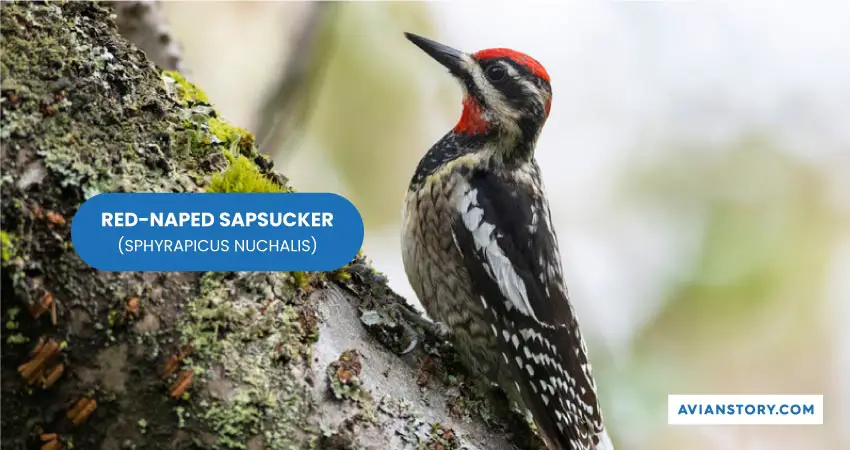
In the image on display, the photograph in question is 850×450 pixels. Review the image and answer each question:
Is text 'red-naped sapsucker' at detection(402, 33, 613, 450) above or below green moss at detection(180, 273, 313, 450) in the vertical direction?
above

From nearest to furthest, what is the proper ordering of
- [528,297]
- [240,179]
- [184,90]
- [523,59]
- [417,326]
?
[240,179]
[184,90]
[417,326]
[528,297]
[523,59]

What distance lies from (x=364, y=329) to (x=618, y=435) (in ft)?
6.22

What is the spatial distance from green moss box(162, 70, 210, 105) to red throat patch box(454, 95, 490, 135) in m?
1.04

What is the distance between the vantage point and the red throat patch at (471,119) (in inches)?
103

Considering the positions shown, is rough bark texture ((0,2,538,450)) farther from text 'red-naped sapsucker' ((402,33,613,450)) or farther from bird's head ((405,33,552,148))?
bird's head ((405,33,552,148))

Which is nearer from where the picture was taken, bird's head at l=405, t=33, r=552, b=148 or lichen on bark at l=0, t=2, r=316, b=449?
lichen on bark at l=0, t=2, r=316, b=449

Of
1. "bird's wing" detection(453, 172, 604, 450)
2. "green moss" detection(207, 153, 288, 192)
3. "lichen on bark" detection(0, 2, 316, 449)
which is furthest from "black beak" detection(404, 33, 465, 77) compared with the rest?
"lichen on bark" detection(0, 2, 316, 449)

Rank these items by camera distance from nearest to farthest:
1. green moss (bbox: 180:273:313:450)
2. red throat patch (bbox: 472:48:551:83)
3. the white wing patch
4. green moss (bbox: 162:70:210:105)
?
green moss (bbox: 180:273:313:450) < green moss (bbox: 162:70:210:105) < the white wing patch < red throat patch (bbox: 472:48:551:83)

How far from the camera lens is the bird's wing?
224cm

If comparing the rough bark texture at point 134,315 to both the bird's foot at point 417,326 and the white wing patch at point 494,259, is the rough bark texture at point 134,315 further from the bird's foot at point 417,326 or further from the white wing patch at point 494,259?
the white wing patch at point 494,259

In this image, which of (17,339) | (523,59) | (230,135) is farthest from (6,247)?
(523,59)

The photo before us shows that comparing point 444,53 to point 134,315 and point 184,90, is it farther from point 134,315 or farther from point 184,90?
point 134,315

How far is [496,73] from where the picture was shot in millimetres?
2607

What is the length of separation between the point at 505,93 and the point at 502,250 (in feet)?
1.91
